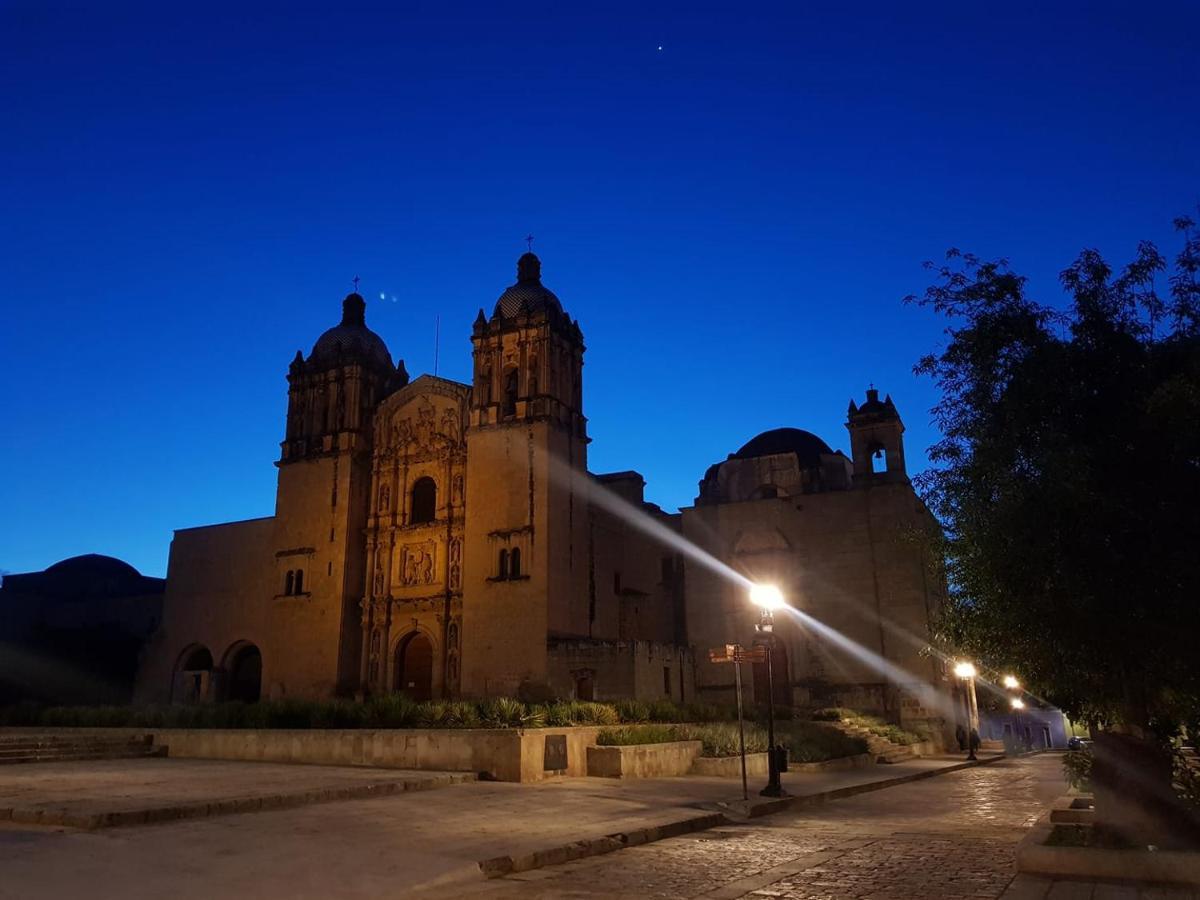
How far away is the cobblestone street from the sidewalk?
1.77ft

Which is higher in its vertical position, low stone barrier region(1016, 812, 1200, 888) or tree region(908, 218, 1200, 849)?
tree region(908, 218, 1200, 849)

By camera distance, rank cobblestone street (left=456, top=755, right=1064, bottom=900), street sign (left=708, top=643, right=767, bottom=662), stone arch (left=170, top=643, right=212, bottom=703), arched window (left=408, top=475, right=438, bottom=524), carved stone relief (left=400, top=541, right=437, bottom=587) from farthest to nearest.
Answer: stone arch (left=170, top=643, right=212, bottom=703) < arched window (left=408, top=475, right=438, bottom=524) < carved stone relief (left=400, top=541, right=437, bottom=587) < street sign (left=708, top=643, right=767, bottom=662) < cobblestone street (left=456, top=755, right=1064, bottom=900)

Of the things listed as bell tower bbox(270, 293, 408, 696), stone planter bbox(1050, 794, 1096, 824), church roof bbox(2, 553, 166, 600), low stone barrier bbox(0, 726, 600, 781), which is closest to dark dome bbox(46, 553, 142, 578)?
church roof bbox(2, 553, 166, 600)

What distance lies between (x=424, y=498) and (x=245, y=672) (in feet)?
36.0

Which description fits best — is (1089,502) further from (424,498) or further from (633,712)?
(424,498)

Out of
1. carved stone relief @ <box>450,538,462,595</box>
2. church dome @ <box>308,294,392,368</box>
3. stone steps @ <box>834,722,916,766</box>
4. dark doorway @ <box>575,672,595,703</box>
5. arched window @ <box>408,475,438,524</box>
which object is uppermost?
church dome @ <box>308,294,392,368</box>

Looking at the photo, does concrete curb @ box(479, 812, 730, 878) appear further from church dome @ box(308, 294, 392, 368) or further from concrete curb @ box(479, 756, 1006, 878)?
church dome @ box(308, 294, 392, 368)

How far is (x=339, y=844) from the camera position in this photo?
25.7ft

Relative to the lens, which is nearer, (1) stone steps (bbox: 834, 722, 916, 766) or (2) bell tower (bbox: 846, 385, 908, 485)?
(1) stone steps (bbox: 834, 722, 916, 766)

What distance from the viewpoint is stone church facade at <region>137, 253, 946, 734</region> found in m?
29.8

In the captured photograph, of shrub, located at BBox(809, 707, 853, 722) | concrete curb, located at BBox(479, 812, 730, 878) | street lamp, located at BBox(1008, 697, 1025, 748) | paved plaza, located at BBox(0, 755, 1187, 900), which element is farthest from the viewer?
street lamp, located at BBox(1008, 697, 1025, 748)

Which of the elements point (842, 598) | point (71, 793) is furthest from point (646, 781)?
point (842, 598)

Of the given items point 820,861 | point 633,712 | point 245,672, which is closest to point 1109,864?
point 820,861

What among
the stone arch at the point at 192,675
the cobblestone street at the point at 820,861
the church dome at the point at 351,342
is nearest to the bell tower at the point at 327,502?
the church dome at the point at 351,342
